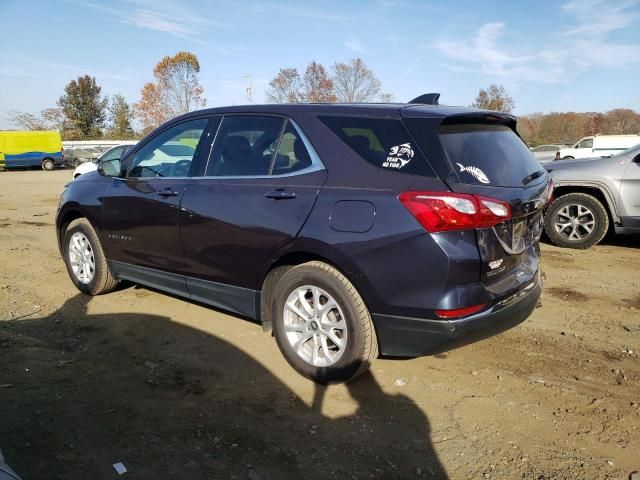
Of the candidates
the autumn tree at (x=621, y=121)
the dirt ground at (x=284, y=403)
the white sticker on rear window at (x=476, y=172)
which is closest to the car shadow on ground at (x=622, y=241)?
the dirt ground at (x=284, y=403)

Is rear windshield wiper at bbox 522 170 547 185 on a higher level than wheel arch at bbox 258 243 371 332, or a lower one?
higher

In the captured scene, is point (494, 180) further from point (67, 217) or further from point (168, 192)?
point (67, 217)

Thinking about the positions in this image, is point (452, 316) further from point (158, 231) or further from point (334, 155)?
point (158, 231)

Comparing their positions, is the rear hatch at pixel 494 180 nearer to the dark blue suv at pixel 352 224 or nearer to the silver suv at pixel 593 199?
the dark blue suv at pixel 352 224

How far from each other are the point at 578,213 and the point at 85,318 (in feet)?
20.5

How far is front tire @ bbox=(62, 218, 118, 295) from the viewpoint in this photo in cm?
485

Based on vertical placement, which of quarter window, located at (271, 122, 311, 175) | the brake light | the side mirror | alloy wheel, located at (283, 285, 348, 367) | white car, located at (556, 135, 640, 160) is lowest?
alloy wheel, located at (283, 285, 348, 367)

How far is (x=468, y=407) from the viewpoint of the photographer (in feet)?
10.1

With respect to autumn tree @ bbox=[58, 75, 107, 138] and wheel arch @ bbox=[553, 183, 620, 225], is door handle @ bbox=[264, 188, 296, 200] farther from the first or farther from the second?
autumn tree @ bbox=[58, 75, 107, 138]

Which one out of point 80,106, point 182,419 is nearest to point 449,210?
point 182,419

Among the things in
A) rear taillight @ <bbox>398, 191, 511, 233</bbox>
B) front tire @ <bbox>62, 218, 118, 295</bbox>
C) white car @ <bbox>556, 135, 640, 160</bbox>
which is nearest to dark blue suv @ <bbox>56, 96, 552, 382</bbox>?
rear taillight @ <bbox>398, 191, 511, 233</bbox>

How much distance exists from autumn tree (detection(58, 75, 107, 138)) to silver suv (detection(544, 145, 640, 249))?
174ft

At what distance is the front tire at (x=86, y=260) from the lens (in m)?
4.85

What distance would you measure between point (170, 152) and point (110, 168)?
2.57 ft
